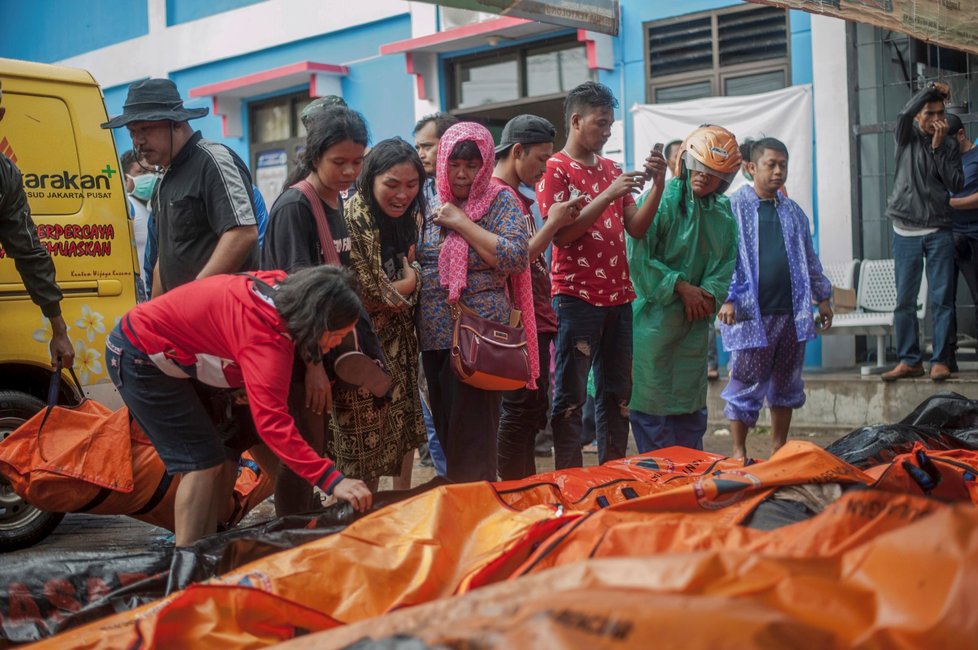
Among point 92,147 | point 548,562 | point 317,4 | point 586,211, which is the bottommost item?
point 548,562

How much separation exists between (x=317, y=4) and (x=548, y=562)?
1051cm

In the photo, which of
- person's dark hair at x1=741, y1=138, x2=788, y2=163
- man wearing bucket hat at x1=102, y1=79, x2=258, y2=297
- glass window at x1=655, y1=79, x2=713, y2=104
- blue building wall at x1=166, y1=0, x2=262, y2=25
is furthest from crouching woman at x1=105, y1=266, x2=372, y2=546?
blue building wall at x1=166, y1=0, x2=262, y2=25

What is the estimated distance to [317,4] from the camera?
12.3 meters

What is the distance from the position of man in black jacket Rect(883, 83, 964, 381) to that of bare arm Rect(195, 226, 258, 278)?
5.20 meters

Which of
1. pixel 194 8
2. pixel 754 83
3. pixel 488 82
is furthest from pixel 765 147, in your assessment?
pixel 194 8

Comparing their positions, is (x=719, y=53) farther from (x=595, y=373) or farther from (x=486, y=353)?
(x=486, y=353)

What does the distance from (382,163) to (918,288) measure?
493 cm

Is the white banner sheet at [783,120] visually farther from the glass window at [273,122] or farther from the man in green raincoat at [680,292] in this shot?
the glass window at [273,122]

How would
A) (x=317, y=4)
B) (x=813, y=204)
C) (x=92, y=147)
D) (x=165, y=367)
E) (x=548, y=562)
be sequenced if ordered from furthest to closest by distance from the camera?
(x=317, y=4) < (x=813, y=204) < (x=92, y=147) < (x=165, y=367) < (x=548, y=562)

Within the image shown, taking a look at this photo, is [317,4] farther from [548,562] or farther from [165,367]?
[548,562]

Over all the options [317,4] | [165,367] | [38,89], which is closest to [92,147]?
[38,89]

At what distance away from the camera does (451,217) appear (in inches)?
183

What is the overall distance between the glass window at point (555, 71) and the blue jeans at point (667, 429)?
5316mm

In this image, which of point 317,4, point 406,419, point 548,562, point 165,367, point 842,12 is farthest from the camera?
point 317,4
